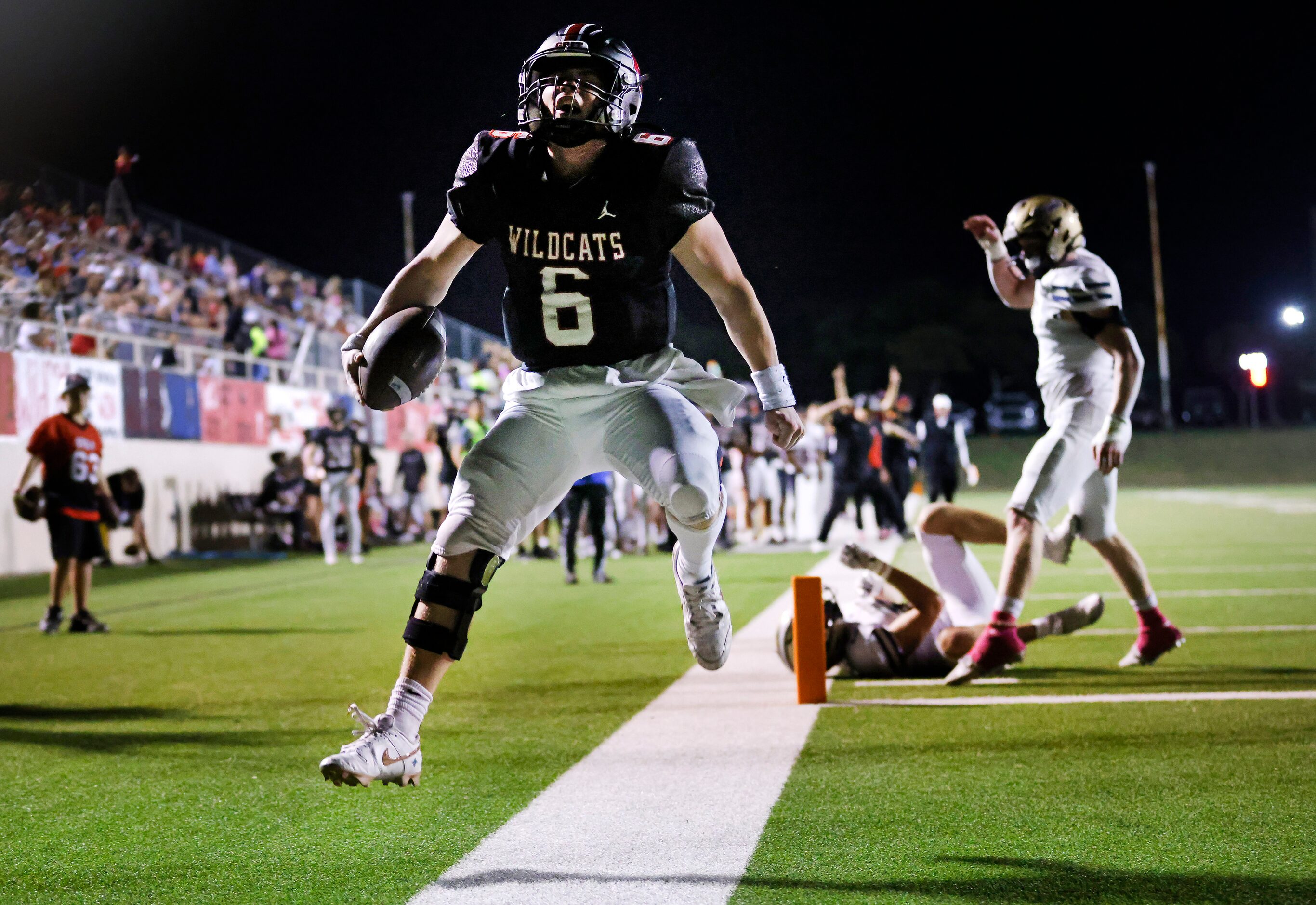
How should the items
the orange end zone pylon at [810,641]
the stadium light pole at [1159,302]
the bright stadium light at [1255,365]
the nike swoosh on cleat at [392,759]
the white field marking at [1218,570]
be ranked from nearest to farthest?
the nike swoosh on cleat at [392,759]
the orange end zone pylon at [810,641]
the bright stadium light at [1255,365]
the white field marking at [1218,570]
the stadium light pole at [1159,302]

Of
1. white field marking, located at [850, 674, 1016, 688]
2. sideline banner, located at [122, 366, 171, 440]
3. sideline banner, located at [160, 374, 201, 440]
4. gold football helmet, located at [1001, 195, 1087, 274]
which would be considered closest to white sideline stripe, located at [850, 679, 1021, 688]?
white field marking, located at [850, 674, 1016, 688]

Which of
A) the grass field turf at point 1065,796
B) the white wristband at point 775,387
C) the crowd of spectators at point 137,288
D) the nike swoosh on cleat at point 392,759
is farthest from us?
the crowd of spectators at point 137,288

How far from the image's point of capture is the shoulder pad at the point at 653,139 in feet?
11.9

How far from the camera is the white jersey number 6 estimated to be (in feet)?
11.8

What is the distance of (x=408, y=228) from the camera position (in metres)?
42.5

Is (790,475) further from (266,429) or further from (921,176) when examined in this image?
(921,176)

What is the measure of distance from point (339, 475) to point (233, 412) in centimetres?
559

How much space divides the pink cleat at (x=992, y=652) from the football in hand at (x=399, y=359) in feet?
10.3

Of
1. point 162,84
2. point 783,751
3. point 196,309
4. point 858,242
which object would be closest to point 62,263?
point 196,309

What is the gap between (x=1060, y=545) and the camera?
20.7ft

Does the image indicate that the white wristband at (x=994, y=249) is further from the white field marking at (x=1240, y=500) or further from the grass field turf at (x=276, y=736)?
the white field marking at (x=1240, y=500)

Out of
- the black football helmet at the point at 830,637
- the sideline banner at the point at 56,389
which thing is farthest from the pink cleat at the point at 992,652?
the sideline banner at the point at 56,389

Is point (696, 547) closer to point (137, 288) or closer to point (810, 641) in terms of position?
point (810, 641)

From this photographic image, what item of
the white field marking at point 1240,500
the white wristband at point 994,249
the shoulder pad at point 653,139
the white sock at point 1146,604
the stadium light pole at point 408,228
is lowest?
the white field marking at point 1240,500
